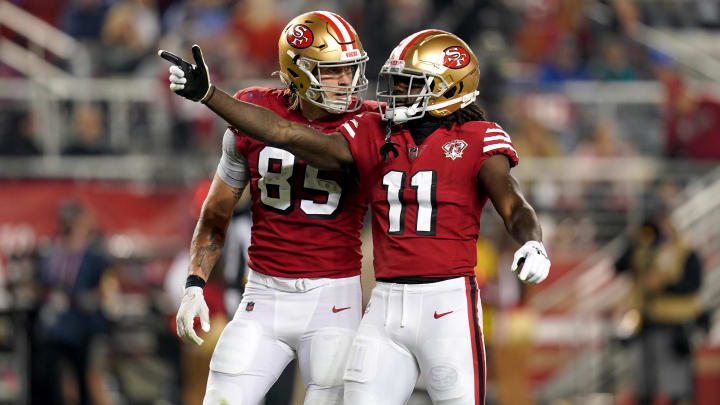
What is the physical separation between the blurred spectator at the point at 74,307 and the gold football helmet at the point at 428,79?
5038mm

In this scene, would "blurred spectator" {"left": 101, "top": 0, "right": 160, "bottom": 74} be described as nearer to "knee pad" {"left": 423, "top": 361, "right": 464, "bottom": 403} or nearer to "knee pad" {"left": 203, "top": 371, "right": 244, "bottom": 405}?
"knee pad" {"left": 203, "top": 371, "right": 244, "bottom": 405}

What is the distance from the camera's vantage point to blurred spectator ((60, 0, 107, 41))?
1209 cm

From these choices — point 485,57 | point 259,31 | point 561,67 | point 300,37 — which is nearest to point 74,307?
point 259,31

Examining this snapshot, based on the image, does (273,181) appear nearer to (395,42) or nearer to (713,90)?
(395,42)

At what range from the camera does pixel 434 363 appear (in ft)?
14.2

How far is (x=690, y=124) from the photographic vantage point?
459 inches

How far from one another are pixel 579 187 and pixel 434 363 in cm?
709

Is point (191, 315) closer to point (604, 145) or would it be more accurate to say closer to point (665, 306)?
point (665, 306)

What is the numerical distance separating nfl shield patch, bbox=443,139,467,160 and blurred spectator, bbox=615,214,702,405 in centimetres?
538

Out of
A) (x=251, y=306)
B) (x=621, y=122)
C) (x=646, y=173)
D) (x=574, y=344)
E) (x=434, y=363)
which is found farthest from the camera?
(x=621, y=122)

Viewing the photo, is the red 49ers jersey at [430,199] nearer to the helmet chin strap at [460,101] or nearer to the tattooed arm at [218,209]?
the helmet chin strap at [460,101]

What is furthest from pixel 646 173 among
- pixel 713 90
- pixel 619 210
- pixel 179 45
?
pixel 179 45

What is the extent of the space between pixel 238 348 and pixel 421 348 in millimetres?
717

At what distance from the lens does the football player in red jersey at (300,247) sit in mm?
4516
